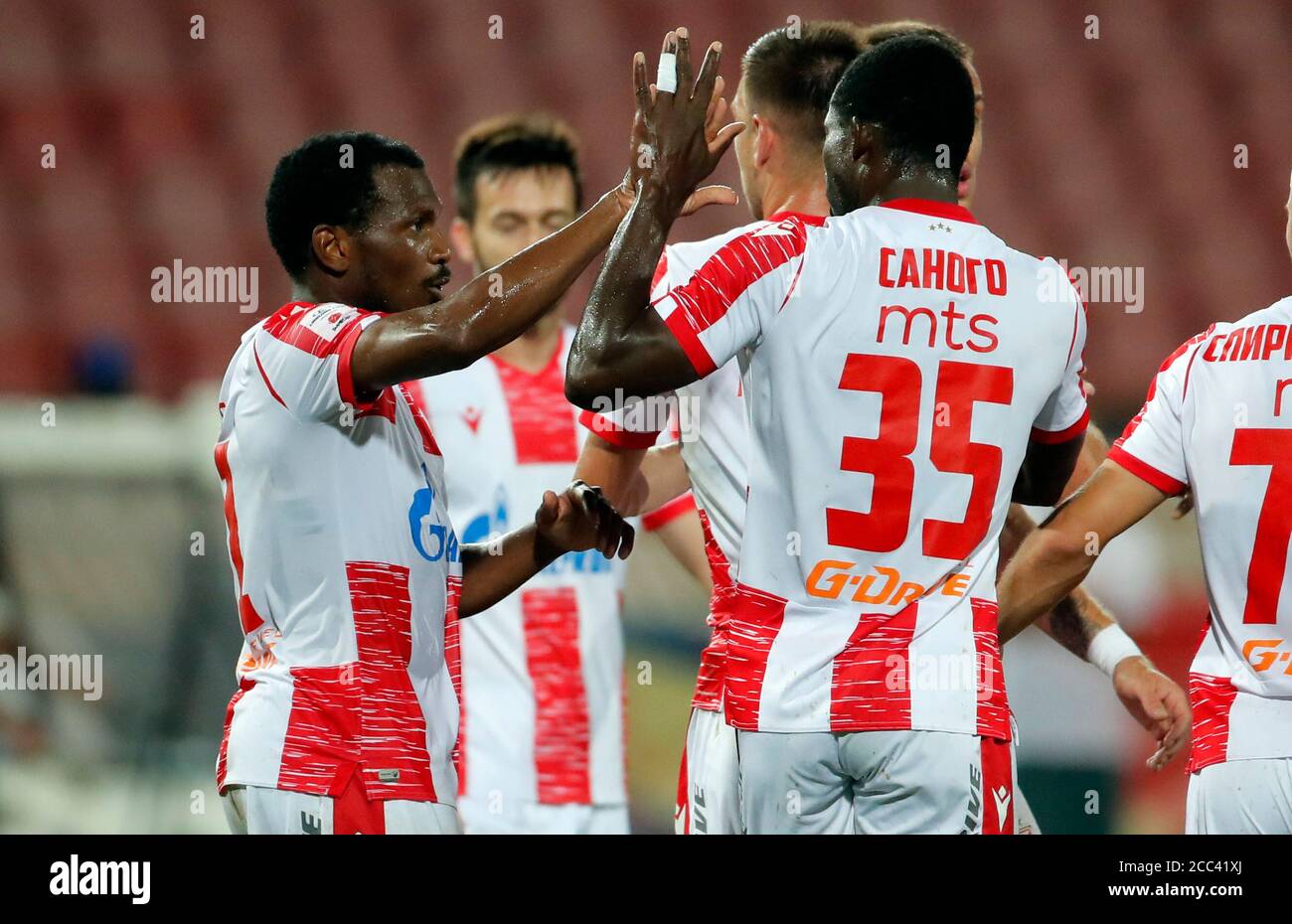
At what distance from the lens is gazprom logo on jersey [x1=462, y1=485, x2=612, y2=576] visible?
4496 mm

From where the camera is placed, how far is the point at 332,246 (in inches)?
109

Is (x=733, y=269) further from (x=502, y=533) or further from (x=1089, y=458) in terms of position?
(x=502, y=533)

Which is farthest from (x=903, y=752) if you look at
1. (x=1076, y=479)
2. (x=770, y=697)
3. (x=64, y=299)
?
(x=64, y=299)

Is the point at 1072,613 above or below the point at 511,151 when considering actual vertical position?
below

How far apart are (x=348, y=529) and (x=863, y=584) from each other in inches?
32.4

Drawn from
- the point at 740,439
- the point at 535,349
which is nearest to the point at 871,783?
the point at 740,439

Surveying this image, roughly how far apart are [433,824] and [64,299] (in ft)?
17.6

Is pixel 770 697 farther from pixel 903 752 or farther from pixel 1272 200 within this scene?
pixel 1272 200

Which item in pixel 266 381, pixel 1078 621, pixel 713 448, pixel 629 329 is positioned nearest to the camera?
pixel 629 329

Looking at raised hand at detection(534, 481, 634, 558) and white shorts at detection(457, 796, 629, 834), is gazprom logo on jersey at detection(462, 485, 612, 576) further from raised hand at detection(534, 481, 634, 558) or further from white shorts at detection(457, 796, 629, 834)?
raised hand at detection(534, 481, 634, 558)

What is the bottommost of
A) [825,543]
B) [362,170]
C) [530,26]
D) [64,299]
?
[825,543]

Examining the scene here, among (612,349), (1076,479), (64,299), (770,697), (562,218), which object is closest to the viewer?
(612,349)

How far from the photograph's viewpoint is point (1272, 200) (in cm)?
776

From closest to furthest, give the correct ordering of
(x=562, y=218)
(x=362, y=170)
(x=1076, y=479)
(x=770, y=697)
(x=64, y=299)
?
(x=770, y=697)
(x=362, y=170)
(x=1076, y=479)
(x=562, y=218)
(x=64, y=299)
